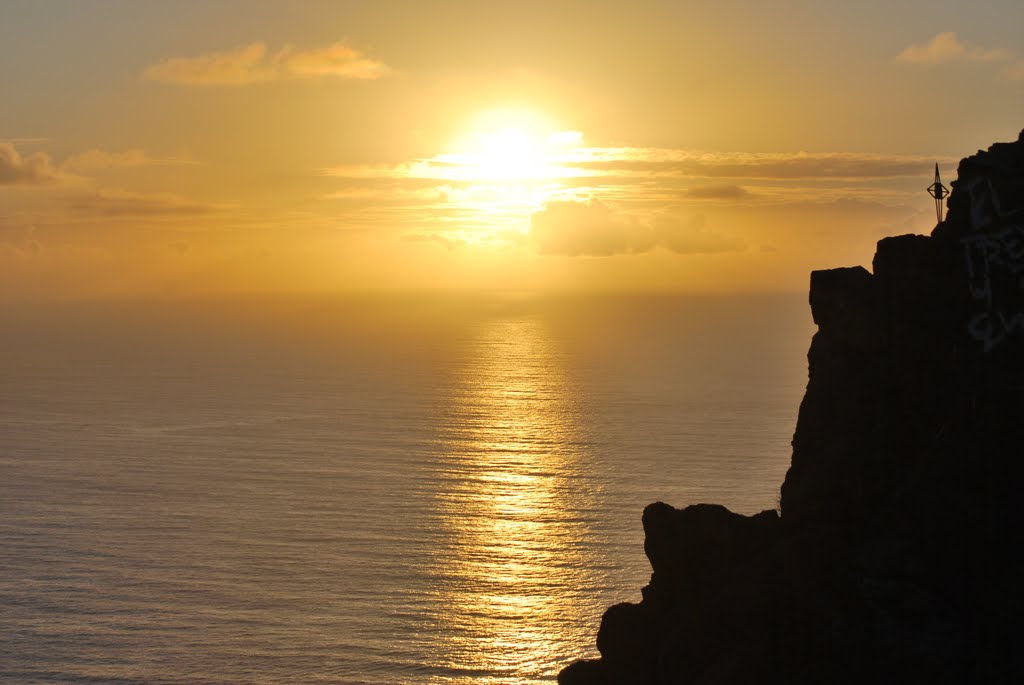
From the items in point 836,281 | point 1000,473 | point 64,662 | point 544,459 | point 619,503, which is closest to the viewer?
point 1000,473

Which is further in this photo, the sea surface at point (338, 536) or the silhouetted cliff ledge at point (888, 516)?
the sea surface at point (338, 536)

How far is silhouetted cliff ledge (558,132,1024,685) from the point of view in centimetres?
3991

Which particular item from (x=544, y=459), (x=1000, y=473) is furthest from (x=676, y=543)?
(x=544, y=459)

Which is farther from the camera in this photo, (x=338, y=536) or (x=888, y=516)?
(x=338, y=536)

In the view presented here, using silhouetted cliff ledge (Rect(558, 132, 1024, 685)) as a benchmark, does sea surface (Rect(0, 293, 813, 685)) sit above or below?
below

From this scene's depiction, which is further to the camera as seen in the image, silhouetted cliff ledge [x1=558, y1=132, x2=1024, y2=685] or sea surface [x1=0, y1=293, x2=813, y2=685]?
sea surface [x1=0, y1=293, x2=813, y2=685]

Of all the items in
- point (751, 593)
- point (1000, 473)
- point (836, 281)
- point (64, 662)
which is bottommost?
point (64, 662)

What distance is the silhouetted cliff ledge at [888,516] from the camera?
131 ft

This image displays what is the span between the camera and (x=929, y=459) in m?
42.7

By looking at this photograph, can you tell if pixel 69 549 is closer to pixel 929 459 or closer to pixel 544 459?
pixel 544 459

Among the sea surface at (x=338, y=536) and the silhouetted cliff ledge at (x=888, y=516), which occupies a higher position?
the silhouetted cliff ledge at (x=888, y=516)

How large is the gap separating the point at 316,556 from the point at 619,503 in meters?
33.1

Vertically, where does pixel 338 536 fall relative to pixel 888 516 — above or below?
below

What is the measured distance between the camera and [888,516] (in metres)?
42.8
